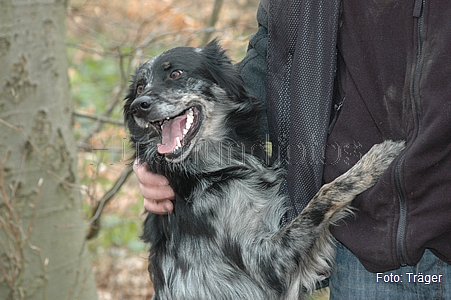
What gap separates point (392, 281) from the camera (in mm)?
2230

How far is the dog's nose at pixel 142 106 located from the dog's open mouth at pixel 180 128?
0.11 meters

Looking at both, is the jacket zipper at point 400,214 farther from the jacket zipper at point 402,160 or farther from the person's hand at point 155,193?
the person's hand at point 155,193

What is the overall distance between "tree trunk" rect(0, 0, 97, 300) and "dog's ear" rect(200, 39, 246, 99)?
1067 millimetres

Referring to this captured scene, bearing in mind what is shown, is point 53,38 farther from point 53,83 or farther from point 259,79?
point 259,79

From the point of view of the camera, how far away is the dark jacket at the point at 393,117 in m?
1.91

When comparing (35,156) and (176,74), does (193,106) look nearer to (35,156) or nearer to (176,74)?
(176,74)

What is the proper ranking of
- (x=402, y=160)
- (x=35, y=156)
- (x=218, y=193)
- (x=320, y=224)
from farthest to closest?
(x=35, y=156)
(x=218, y=193)
(x=320, y=224)
(x=402, y=160)

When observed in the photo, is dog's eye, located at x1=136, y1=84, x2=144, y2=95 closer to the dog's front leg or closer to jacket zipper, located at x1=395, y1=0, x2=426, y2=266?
the dog's front leg

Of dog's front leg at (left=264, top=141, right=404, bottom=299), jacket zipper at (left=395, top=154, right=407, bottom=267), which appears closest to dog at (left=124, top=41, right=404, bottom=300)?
dog's front leg at (left=264, top=141, right=404, bottom=299)

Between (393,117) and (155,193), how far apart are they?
1351 mm

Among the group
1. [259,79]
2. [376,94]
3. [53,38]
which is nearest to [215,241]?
[259,79]

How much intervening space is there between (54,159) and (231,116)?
→ 129cm

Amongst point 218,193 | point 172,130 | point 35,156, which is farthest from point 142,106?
point 35,156

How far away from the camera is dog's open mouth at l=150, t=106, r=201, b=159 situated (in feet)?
10.6
